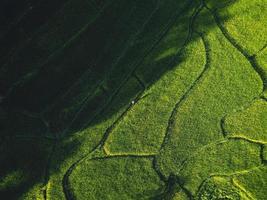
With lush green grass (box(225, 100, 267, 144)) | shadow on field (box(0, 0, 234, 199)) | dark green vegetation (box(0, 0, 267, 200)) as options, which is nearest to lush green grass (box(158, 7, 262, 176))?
dark green vegetation (box(0, 0, 267, 200))

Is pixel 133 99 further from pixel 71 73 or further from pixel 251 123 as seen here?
pixel 251 123

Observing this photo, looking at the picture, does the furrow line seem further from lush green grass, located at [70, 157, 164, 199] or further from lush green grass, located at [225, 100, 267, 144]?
lush green grass, located at [70, 157, 164, 199]

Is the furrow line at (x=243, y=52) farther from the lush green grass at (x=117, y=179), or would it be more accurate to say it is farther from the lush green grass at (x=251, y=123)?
the lush green grass at (x=117, y=179)

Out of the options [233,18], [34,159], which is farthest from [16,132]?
[233,18]

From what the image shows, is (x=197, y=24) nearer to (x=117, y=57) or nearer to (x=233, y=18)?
(x=233, y=18)

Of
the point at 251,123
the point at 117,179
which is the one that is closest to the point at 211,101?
the point at 251,123

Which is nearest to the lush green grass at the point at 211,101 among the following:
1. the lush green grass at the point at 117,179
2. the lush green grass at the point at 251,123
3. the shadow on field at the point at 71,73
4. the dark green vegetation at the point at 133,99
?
the dark green vegetation at the point at 133,99
